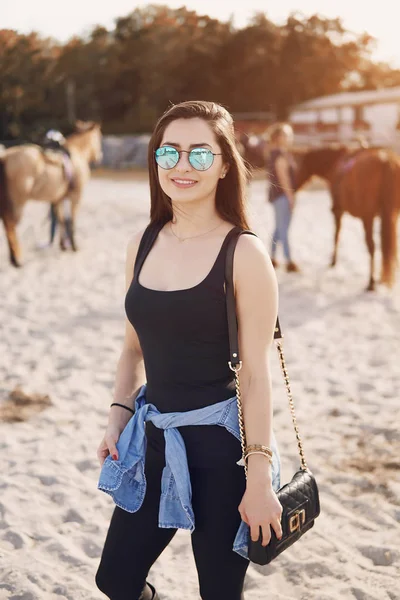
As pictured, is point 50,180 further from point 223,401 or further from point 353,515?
point 223,401

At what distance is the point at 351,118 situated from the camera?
33000 mm

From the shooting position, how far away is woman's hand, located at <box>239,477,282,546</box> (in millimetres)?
1429

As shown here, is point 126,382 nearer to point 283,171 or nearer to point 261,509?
point 261,509

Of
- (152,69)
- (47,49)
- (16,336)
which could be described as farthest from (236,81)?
(16,336)

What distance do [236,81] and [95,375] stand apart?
30.4m

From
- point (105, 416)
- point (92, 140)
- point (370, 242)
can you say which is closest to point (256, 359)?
point (105, 416)

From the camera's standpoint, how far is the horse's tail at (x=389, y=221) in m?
6.38

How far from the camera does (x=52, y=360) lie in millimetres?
4875

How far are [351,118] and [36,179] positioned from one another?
90.8ft

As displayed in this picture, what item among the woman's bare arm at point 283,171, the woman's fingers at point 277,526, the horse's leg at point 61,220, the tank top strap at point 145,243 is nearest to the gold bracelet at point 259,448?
the woman's fingers at point 277,526

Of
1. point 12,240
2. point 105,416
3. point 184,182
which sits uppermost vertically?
point 184,182

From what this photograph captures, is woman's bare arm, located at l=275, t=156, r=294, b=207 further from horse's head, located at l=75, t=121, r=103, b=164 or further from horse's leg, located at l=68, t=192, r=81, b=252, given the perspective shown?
horse's head, located at l=75, t=121, r=103, b=164

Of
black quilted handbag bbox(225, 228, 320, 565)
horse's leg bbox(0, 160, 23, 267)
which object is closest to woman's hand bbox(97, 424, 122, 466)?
black quilted handbag bbox(225, 228, 320, 565)

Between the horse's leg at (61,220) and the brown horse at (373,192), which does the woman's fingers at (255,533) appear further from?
the horse's leg at (61,220)
